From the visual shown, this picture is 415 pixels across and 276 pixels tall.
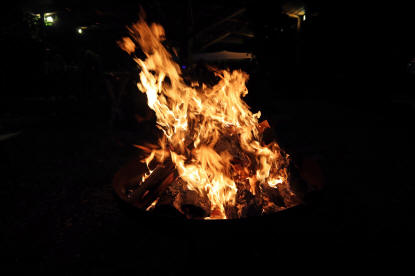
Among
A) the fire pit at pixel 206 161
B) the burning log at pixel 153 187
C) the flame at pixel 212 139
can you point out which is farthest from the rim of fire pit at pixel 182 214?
the flame at pixel 212 139

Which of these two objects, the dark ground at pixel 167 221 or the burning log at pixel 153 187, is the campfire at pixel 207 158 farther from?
the dark ground at pixel 167 221

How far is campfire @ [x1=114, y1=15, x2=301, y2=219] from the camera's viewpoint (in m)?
2.58

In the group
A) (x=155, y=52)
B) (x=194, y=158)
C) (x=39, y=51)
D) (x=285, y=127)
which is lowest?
(x=285, y=127)

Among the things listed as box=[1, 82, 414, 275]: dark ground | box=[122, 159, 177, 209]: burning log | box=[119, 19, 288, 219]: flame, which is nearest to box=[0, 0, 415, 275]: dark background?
box=[1, 82, 414, 275]: dark ground

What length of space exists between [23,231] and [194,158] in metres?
2.38

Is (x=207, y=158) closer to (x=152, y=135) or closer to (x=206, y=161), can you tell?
(x=206, y=161)

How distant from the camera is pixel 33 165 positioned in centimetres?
518

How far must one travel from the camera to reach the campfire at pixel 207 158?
2582 mm

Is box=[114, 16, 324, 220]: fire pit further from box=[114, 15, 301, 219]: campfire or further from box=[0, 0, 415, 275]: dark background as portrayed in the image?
box=[0, 0, 415, 275]: dark background

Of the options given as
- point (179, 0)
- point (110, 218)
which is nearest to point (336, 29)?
point (179, 0)

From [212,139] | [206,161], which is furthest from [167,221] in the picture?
[212,139]

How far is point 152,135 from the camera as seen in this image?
7.05m

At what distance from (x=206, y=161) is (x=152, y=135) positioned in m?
4.61

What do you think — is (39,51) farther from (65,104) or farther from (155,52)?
(155,52)
